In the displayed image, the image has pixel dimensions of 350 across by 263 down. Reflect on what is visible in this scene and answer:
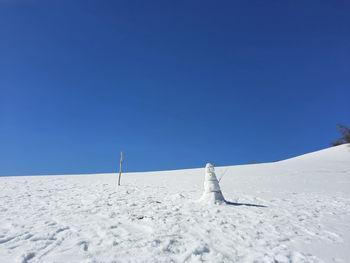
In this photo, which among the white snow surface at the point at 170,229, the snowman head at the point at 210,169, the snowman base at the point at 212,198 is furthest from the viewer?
Result: the snowman head at the point at 210,169

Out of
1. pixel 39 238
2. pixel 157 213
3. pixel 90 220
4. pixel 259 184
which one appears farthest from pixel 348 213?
pixel 39 238

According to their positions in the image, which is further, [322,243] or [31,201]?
[31,201]

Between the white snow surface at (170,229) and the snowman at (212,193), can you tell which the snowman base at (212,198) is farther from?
the white snow surface at (170,229)

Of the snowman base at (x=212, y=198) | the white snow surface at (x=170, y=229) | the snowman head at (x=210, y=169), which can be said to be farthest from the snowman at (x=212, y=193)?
the white snow surface at (x=170, y=229)

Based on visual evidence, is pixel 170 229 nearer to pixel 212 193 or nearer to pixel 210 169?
pixel 212 193

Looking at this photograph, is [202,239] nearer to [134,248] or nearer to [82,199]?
[134,248]

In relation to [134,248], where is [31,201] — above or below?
above

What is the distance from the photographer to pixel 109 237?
15.6ft

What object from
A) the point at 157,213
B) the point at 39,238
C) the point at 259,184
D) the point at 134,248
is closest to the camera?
the point at 134,248

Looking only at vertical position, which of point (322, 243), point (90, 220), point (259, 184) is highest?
point (259, 184)

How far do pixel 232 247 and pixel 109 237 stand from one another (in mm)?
3087

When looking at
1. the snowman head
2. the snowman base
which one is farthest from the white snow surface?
the snowman head

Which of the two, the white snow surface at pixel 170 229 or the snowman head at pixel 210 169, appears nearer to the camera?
the white snow surface at pixel 170 229

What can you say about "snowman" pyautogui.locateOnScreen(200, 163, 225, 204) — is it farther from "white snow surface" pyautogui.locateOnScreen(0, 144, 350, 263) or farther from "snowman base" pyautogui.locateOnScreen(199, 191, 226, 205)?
"white snow surface" pyautogui.locateOnScreen(0, 144, 350, 263)
